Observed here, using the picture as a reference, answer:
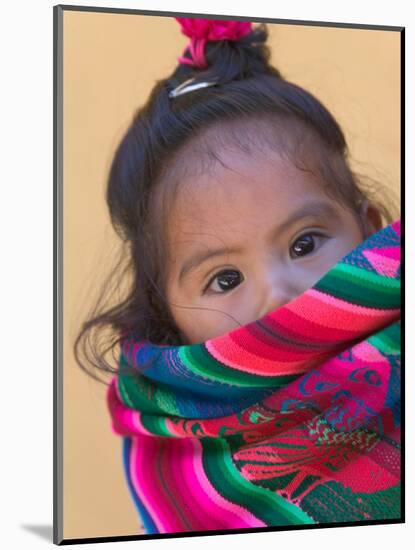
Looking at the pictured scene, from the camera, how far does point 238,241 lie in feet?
6.64

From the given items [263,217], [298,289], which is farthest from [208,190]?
[298,289]

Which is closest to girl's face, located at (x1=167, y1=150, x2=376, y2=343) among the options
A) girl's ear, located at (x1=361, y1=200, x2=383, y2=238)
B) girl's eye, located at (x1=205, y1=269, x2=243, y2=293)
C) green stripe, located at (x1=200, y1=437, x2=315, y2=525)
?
girl's eye, located at (x1=205, y1=269, x2=243, y2=293)

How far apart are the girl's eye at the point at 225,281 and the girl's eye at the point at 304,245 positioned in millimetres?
112

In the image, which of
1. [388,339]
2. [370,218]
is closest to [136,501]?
[388,339]

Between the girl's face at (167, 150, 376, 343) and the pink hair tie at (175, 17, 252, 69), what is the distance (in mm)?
190

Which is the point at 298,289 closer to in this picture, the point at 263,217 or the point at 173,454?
the point at 263,217

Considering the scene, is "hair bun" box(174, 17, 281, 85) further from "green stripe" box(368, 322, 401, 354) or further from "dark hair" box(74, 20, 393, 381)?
"green stripe" box(368, 322, 401, 354)

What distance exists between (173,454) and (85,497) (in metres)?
0.20

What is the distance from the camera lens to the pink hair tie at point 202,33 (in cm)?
205

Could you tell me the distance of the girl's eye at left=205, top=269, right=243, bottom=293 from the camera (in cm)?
203

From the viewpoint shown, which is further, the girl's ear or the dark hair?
the girl's ear

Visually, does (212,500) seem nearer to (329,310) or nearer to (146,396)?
(146,396)

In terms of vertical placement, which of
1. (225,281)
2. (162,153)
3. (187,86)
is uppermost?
(187,86)

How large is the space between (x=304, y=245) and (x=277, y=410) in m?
0.32
